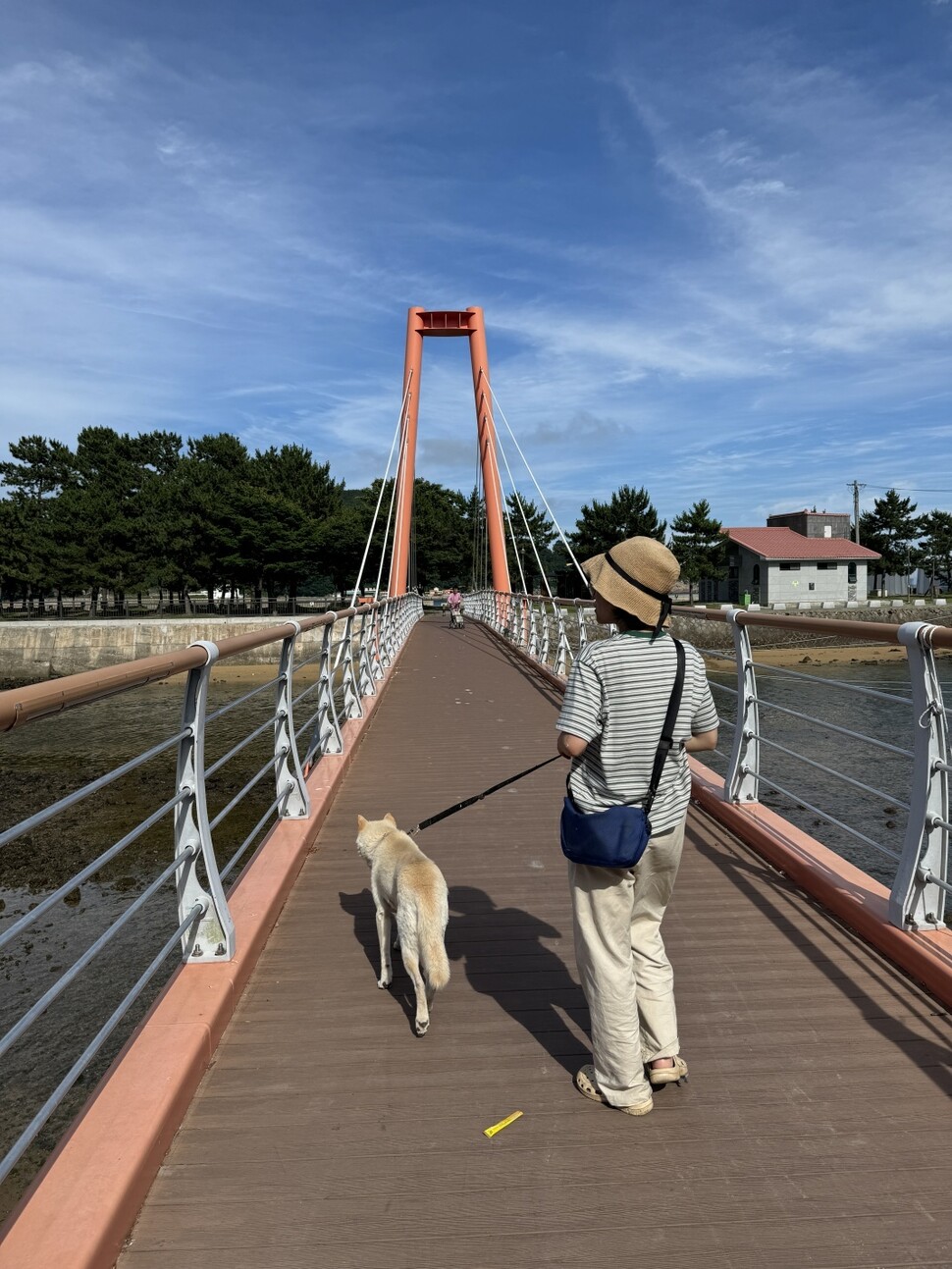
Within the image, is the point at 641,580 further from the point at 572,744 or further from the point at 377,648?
the point at 377,648

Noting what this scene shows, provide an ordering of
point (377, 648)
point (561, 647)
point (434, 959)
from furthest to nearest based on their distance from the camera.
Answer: point (377, 648) → point (561, 647) → point (434, 959)

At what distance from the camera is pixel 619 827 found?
1991 millimetres

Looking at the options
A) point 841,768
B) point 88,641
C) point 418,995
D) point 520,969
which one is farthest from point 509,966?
point 88,641

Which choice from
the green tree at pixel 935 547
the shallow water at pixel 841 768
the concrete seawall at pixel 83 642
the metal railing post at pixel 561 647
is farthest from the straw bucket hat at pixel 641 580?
the green tree at pixel 935 547

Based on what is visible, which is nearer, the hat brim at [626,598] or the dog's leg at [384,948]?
the hat brim at [626,598]

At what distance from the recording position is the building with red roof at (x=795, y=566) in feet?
163

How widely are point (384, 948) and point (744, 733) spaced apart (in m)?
2.34

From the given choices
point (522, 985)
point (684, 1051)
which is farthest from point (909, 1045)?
point (522, 985)

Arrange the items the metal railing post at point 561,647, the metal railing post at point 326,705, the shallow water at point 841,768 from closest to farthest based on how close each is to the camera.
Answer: the metal railing post at point 326,705 < the shallow water at point 841,768 < the metal railing post at point 561,647

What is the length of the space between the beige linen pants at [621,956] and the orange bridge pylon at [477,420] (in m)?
19.5

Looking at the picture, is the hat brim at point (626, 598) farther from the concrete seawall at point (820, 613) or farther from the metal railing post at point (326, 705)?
the concrete seawall at point (820, 613)

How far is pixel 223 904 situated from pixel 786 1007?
178 cm

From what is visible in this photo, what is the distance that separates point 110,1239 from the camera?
166 centimetres

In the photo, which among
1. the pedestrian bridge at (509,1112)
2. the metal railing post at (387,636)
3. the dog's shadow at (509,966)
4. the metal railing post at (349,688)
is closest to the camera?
the pedestrian bridge at (509,1112)
